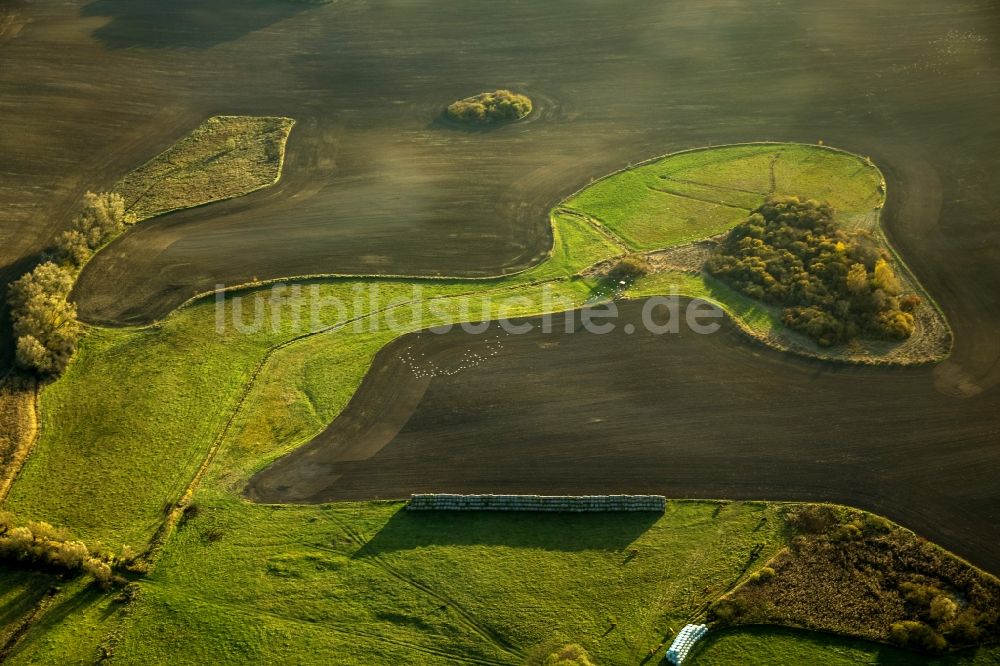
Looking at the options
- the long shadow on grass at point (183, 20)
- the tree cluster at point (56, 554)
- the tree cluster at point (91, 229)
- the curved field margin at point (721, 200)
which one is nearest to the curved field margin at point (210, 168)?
the tree cluster at point (91, 229)

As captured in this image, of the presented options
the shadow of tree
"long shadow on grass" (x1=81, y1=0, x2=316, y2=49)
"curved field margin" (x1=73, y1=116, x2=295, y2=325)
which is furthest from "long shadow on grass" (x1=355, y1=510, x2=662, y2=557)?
"long shadow on grass" (x1=81, y1=0, x2=316, y2=49)

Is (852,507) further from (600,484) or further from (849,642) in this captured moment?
(600,484)

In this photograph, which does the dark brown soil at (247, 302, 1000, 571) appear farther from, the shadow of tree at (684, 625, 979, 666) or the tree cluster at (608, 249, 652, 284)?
the tree cluster at (608, 249, 652, 284)

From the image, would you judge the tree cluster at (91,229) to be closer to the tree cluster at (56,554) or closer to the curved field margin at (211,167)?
the curved field margin at (211,167)

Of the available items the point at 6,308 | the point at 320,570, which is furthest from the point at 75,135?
the point at 320,570

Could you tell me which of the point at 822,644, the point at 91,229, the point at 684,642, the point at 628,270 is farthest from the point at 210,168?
the point at 822,644

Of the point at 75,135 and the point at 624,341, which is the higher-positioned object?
the point at 75,135
